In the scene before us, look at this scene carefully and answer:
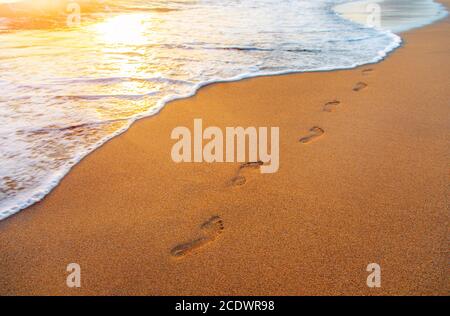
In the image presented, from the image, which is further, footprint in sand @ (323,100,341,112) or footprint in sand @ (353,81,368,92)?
footprint in sand @ (353,81,368,92)

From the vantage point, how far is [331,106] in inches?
151

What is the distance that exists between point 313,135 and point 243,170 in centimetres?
85

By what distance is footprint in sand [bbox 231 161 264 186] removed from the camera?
2604mm

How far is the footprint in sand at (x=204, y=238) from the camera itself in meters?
2.02

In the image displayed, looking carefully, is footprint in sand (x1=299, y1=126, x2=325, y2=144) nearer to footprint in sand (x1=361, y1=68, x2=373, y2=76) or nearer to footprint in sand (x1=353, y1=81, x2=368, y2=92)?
footprint in sand (x1=353, y1=81, x2=368, y2=92)

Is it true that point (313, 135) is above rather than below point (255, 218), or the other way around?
above

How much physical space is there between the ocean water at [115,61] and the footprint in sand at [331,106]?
1.35 m

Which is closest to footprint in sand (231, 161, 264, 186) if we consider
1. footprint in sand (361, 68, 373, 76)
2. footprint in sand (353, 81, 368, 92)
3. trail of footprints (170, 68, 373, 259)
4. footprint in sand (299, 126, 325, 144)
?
trail of footprints (170, 68, 373, 259)

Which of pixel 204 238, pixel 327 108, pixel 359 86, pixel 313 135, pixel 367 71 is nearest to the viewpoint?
pixel 204 238

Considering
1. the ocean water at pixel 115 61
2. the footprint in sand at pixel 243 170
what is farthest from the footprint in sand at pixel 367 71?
the footprint in sand at pixel 243 170

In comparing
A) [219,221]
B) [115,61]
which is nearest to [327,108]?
[219,221]

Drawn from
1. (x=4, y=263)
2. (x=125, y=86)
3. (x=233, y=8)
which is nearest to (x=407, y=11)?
(x=233, y=8)

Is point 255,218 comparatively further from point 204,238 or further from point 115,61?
point 115,61

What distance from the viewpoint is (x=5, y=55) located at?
5.75 metres
